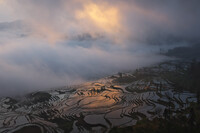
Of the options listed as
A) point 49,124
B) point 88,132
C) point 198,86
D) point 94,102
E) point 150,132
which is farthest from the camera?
point 198,86

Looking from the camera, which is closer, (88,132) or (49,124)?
(88,132)

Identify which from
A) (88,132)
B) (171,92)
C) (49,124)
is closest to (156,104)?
(171,92)

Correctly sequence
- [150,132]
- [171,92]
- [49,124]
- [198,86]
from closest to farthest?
[150,132]
[49,124]
[171,92]
[198,86]

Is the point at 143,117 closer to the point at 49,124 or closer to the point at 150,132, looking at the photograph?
the point at 150,132

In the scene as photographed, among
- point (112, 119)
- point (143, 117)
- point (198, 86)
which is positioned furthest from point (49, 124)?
point (198, 86)

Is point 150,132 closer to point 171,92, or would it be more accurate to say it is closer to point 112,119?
point 112,119

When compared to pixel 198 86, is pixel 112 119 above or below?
below

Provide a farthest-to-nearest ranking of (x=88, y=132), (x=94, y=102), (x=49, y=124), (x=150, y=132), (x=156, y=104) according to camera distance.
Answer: (x=94, y=102) < (x=156, y=104) < (x=49, y=124) < (x=88, y=132) < (x=150, y=132)

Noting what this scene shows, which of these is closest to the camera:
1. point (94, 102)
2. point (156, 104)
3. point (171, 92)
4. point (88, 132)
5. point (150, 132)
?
point (150, 132)

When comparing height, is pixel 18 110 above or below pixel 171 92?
below
